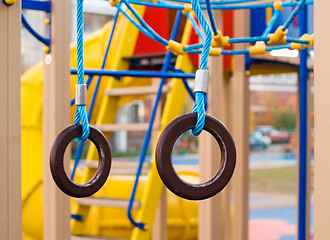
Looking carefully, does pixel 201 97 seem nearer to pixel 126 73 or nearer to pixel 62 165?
pixel 62 165

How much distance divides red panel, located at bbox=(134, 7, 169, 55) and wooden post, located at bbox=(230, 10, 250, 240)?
0.46m

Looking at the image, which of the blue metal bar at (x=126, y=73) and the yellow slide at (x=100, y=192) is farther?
the yellow slide at (x=100, y=192)

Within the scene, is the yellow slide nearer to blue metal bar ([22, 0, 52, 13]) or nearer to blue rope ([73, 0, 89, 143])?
blue metal bar ([22, 0, 52, 13])

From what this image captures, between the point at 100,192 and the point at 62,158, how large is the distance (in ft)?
9.80

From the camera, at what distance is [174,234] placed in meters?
4.13

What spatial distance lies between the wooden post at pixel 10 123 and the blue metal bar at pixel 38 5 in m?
0.47

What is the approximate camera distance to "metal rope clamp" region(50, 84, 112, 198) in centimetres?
101

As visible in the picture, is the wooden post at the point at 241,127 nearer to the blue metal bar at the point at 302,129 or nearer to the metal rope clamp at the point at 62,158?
the blue metal bar at the point at 302,129

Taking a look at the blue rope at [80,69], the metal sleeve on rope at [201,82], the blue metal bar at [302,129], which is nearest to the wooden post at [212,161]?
the blue metal bar at [302,129]

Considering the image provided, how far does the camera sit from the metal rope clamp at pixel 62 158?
1.01 meters

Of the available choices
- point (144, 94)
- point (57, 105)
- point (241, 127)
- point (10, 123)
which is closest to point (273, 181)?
point (241, 127)

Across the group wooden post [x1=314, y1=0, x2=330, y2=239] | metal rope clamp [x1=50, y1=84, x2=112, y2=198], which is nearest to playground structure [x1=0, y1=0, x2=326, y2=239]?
wooden post [x1=314, y1=0, x2=330, y2=239]

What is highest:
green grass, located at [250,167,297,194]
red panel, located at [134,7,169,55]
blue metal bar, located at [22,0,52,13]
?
red panel, located at [134,7,169,55]

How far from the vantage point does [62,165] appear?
101 cm
